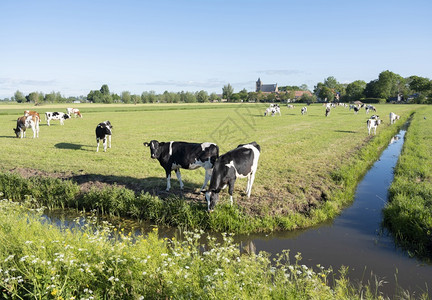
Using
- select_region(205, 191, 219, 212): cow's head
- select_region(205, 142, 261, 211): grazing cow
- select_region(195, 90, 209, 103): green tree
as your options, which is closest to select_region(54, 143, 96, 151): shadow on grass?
select_region(205, 142, 261, 211): grazing cow

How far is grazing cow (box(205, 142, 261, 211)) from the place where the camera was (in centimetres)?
859

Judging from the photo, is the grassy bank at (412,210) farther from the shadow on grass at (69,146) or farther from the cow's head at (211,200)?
the shadow on grass at (69,146)

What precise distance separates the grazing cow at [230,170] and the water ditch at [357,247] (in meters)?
1.43

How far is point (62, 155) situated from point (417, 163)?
18410mm

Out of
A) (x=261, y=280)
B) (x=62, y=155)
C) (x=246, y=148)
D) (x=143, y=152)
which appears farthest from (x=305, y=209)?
(x=62, y=155)

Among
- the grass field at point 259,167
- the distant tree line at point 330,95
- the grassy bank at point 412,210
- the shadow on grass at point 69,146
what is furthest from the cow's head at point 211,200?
the distant tree line at point 330,95

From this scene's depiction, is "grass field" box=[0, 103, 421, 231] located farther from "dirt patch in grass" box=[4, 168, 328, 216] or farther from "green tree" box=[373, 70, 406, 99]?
"green tree" box=[373, 70, 406, 99]

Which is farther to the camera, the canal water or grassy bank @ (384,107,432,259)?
grassy bank @ (384,107,432,259)

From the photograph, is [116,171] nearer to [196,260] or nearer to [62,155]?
[62,155]

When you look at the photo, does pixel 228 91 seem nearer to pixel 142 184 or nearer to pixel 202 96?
pixel 202 96

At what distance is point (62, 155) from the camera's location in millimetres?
16797

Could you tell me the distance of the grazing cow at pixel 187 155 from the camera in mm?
10344

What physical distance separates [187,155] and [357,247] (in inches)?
234

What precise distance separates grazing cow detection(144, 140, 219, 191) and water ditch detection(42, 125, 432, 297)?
8.03 ft
